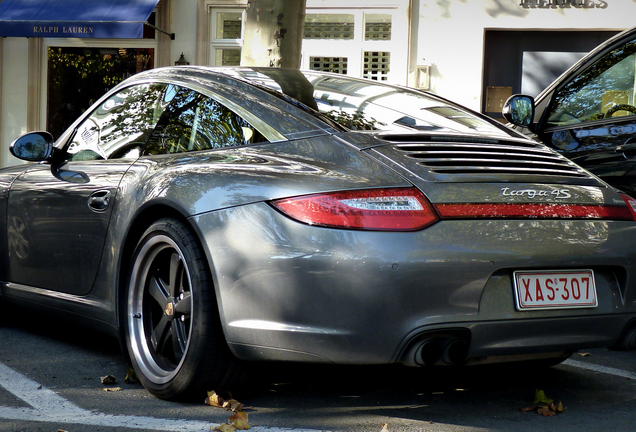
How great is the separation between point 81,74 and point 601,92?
11563 mm

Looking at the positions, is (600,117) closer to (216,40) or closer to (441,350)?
(441,350)

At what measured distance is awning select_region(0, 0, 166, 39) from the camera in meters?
12.5

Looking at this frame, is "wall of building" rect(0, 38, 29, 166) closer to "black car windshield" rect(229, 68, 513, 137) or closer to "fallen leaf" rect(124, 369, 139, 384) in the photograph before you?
"black car windshield" rect(229, 68, 513, 137)

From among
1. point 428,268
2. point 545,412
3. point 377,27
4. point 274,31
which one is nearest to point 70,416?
point 428,268

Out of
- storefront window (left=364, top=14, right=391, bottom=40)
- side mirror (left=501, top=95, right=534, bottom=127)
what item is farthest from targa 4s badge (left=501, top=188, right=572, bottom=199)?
storefront window (left=364, top=14, right=391, bottom=40)

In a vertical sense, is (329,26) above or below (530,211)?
above

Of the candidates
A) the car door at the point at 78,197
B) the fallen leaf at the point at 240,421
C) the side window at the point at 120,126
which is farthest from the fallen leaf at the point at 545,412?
the side window at the point at 120,126

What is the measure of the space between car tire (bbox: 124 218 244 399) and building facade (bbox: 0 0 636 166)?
9606 mm

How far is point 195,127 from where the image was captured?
3.58m

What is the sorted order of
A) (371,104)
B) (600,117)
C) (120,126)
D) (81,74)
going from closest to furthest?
(371,104) < (120,126) < (600,117) < (81,74)

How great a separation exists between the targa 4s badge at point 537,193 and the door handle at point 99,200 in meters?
1.77

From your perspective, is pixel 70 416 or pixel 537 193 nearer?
pixel 537 193

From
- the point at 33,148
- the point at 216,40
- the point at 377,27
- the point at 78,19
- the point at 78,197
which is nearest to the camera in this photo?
the point at 78,197

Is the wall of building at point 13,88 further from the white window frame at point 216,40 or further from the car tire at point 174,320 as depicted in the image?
the car tire at point 174,320
